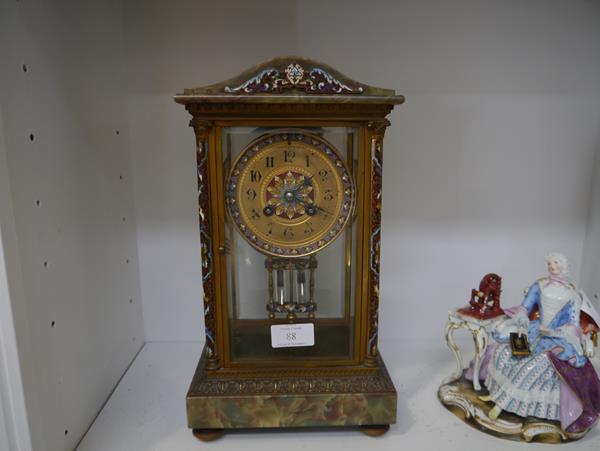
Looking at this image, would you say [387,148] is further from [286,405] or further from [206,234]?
[286,405]

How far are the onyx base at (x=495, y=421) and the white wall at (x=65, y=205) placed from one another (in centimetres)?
80

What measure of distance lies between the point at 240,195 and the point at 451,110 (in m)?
0.67

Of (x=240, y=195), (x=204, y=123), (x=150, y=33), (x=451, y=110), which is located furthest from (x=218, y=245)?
(x=451, y=110)

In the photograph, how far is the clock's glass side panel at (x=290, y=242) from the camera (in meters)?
0.86

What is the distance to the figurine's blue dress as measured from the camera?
87cm

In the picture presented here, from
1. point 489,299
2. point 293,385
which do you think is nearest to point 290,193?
point 293,385

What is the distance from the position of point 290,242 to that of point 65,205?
45cm

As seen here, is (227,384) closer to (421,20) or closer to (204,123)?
(204,123)

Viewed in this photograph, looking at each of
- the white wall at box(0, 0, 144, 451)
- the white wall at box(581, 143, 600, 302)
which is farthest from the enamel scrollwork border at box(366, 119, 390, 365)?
the white wall at box(581, 143, 600, 302)

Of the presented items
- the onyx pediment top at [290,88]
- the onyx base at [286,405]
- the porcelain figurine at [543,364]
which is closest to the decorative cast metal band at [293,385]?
the onyx base at [286,405]

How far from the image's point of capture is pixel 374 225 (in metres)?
0.88

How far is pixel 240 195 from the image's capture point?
34.1 inches

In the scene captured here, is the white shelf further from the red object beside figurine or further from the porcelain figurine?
the red object beside figurine

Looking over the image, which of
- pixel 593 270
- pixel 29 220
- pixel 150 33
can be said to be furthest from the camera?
pixel 593 270
